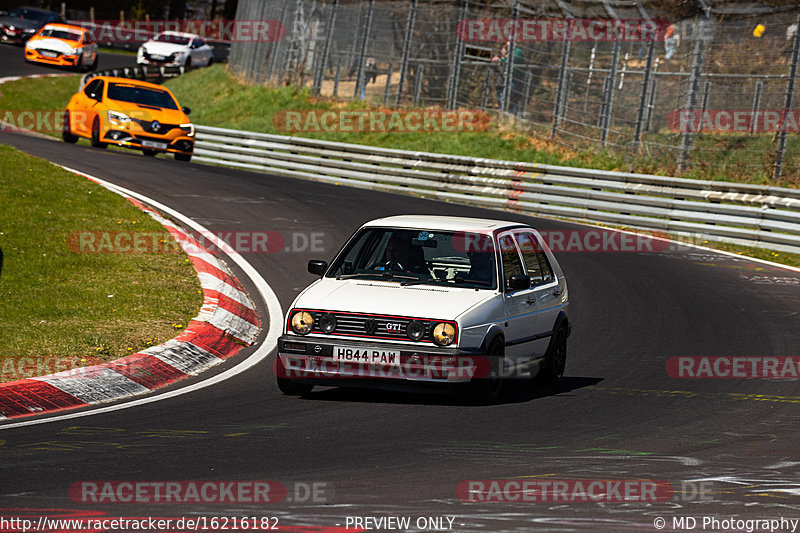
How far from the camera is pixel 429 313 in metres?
8.95

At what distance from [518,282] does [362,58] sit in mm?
25305

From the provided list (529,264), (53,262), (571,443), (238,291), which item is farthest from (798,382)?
(53,262)

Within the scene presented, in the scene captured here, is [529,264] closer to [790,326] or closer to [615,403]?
[615,403]

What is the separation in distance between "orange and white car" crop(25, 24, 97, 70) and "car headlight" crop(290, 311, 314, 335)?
42.4 metres

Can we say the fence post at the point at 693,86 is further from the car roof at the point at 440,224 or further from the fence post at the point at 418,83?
the car roof at the point at 440,224

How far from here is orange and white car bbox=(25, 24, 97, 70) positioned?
48531mm

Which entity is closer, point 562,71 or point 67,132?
point 67,132

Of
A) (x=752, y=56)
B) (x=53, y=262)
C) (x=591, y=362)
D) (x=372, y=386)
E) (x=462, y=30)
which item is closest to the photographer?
(x=372, y=386)

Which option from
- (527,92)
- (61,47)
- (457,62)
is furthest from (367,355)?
(61,47)

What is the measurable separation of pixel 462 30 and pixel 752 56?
379 inches

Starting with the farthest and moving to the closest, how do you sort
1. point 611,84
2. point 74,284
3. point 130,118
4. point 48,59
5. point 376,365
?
point 48,59
point 611,84
point 130,118
point 74,284
point 376,365

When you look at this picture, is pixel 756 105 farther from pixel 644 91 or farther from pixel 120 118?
pixel 120 118

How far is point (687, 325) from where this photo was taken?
13281 millimetres

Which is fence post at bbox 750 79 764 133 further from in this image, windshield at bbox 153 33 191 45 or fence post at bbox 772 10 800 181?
windshield at bbox 153 33 191 45
